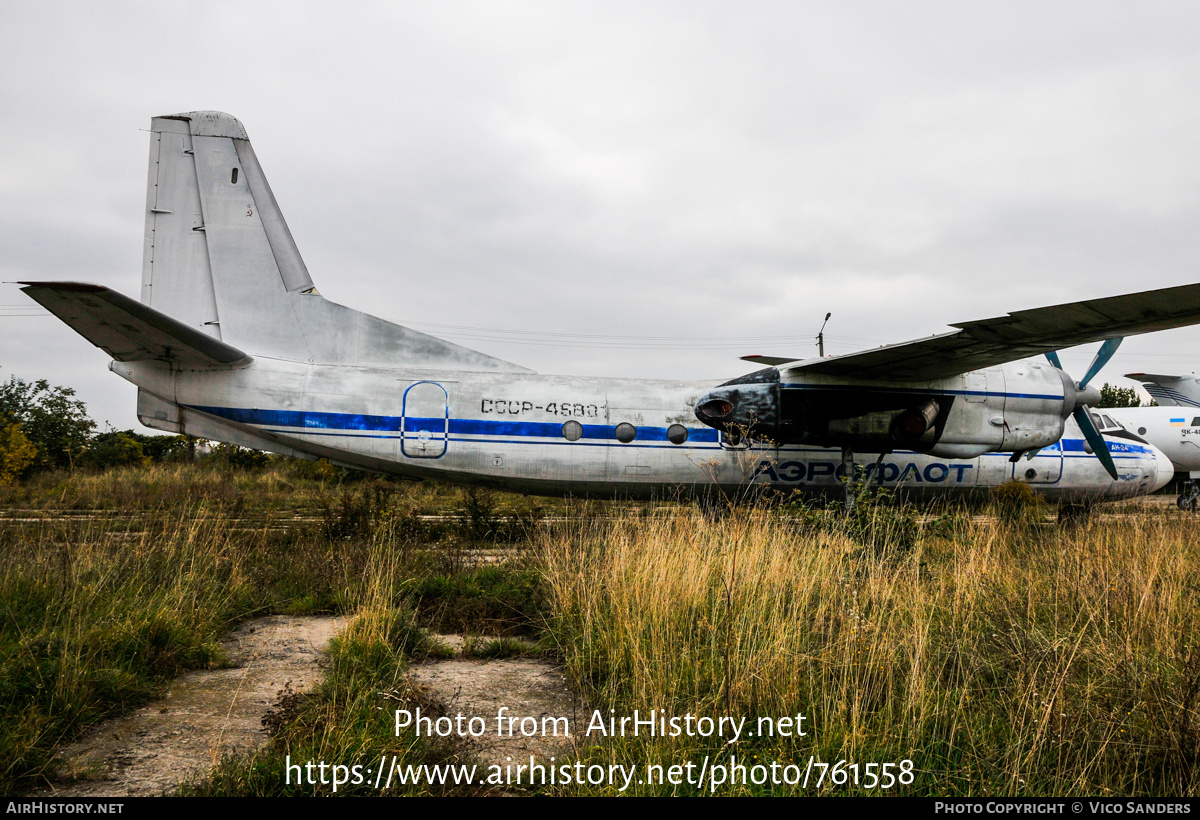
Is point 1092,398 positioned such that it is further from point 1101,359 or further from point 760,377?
point 760,377

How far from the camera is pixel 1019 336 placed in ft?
32.8

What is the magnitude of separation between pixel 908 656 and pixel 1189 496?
2273 centimetres

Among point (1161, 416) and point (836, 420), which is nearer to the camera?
point (836, 420)

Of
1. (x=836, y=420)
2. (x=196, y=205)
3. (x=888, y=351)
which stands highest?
(x=196, y=205)

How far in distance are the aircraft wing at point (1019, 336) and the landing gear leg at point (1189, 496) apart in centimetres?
1293

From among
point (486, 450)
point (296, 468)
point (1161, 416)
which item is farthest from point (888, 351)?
point (296, 468)

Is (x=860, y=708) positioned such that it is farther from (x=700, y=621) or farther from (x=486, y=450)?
(x=486, y=450)

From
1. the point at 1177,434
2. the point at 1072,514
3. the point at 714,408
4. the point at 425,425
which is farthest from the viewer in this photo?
the point at 1177,434

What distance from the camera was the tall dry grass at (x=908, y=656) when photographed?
3262 mm

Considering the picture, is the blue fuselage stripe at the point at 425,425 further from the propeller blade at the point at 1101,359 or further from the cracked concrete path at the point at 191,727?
the propeller blade at the point at 1101,359

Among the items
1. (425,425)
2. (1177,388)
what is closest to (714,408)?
(425,425)
